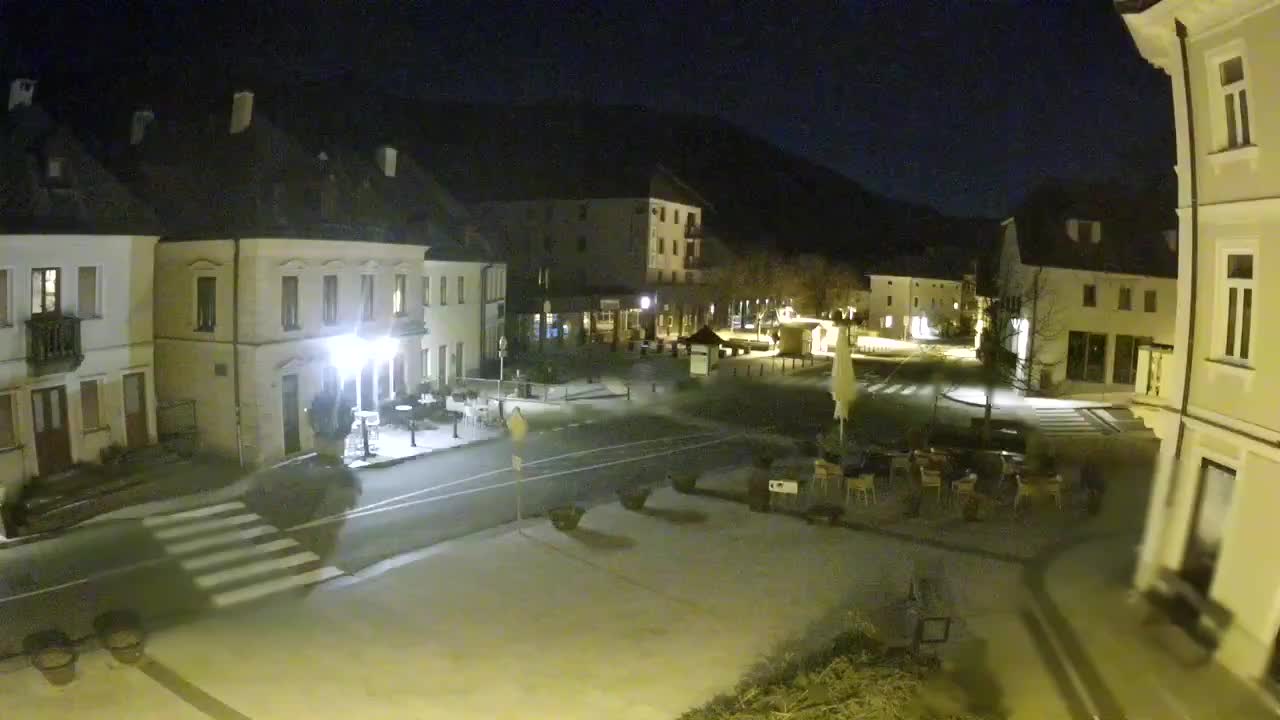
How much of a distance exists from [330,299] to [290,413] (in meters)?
3.84

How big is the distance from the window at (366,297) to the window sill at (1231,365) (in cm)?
2378

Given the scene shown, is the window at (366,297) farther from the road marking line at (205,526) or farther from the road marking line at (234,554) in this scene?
the road marking line at (234,554)

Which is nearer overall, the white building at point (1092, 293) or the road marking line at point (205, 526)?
the road marking line at point (205, 526)

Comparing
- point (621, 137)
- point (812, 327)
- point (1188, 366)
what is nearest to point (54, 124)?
point (1188, 366)

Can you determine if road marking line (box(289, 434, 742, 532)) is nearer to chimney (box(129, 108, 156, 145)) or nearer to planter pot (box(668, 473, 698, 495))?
planter pot (box(668, 473, 698, 495))

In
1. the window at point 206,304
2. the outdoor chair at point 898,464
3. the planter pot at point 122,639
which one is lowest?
the planter pot at point 122,639

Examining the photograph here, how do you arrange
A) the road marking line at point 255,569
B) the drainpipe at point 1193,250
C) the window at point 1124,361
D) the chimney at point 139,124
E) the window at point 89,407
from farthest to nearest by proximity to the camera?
1. the window at point 1124,361
2. the chimney at point 139,124
3. the window at point 89,407
4. the road marking line at point 255,569
5. the drainpipe at point 1193,250

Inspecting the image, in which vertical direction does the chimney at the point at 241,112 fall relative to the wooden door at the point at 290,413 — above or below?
above

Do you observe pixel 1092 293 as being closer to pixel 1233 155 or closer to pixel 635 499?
pixel 635 499

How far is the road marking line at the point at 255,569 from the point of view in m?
16.4

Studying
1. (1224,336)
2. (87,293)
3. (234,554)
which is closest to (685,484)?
(234,554)

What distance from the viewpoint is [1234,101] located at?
1248cm

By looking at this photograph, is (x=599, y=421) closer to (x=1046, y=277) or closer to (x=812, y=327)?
(x=1046, y=277)

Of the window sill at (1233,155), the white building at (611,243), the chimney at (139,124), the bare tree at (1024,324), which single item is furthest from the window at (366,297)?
the white building at (611,243)
